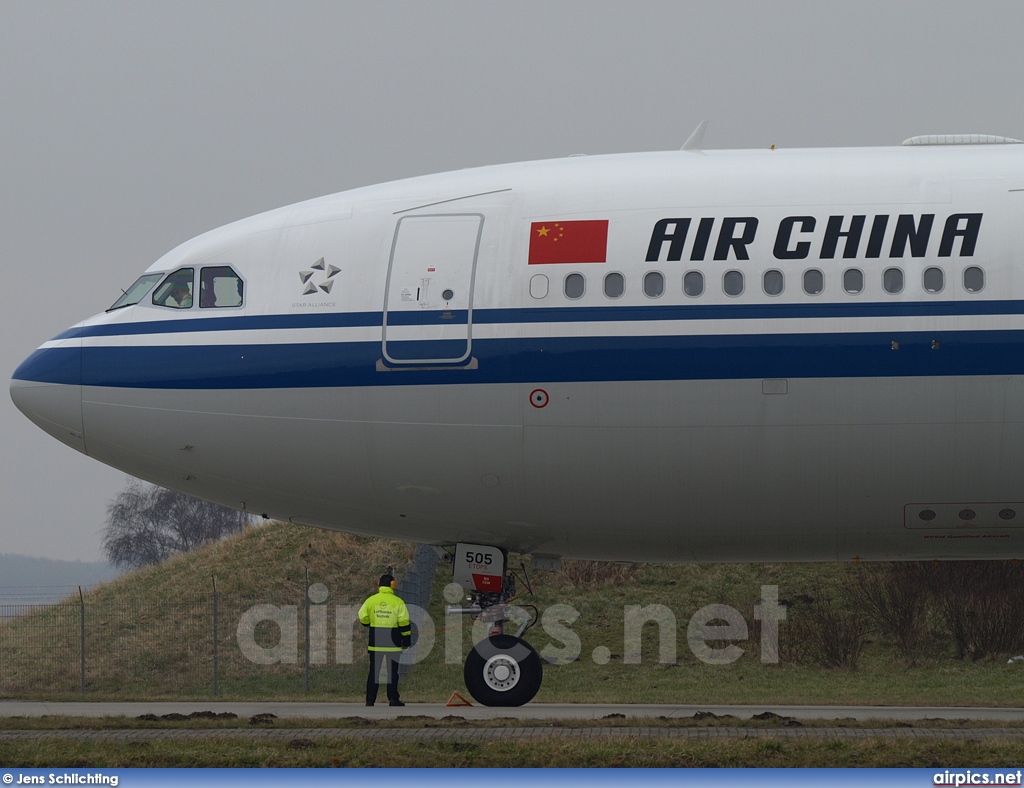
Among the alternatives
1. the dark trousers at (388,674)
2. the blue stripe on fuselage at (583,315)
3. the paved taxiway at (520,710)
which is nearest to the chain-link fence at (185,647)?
the paved taxiway at (520,710)

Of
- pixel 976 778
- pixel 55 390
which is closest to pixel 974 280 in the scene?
pixel 976 778

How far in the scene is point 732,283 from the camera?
1329cm

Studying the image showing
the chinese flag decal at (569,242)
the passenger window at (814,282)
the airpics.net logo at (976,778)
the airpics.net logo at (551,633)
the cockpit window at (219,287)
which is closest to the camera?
the airpics.net logo at (976,778)

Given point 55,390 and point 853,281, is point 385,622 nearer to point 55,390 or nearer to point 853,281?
point 55,390

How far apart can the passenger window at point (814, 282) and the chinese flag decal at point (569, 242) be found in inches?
84.1

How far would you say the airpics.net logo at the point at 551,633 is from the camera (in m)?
27.6

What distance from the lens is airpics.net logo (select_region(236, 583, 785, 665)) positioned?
2756 cm

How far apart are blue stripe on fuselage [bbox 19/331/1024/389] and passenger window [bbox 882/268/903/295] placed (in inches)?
19.2

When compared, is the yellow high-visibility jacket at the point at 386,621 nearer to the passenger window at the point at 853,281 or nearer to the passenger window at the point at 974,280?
the passenger window at the point at 853,281

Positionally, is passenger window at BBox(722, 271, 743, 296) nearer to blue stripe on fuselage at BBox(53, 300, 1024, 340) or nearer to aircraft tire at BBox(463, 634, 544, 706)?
blue stripe on fuselage at BBox(53, 300, 1024, 340)

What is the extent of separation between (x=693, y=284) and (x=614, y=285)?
0.83 meters

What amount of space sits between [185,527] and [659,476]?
3269 inches

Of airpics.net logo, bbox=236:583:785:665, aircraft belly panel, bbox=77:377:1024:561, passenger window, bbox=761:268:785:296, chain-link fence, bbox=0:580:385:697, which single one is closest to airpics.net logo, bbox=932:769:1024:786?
aircraft belly panel, bbox=77:377:1024:561

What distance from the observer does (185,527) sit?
3625 inches
